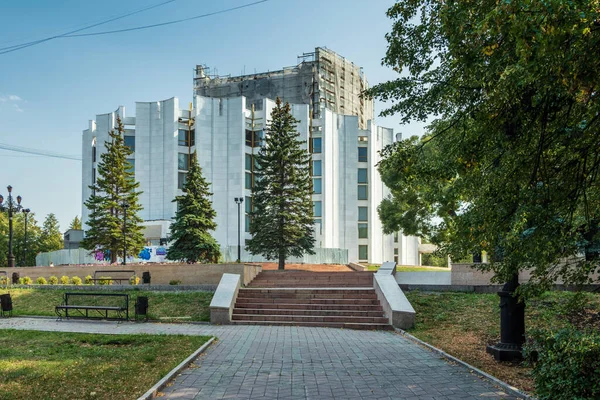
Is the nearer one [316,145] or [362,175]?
[316,145]

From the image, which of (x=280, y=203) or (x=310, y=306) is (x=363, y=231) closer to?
(x=280, y=203)

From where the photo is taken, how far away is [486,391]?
287 inches

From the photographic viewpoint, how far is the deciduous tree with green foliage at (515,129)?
493 centimetres

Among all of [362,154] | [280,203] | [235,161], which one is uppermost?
[362,154]

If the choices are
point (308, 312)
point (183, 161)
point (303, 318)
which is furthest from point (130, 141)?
point (303, 318)

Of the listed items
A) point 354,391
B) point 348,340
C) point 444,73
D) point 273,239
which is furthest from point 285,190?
point 354,391

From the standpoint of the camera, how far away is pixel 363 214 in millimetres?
55469

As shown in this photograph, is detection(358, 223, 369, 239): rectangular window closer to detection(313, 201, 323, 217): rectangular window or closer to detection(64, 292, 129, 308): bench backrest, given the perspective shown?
detection(313, 201, 323, 217): rectangular window

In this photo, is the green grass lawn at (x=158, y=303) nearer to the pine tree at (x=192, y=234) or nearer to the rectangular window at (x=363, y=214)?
the pine tree at (x=192, y=234)

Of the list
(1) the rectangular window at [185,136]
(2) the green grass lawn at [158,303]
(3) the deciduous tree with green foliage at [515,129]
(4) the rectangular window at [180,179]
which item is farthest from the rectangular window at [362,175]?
(3) the deciduous tree with green foliage at [515,129]

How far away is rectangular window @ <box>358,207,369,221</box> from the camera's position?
55.3m

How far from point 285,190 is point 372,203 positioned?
23707mm

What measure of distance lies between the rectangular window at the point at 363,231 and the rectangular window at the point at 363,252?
1.00 metres

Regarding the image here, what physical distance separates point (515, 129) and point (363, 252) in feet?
157
